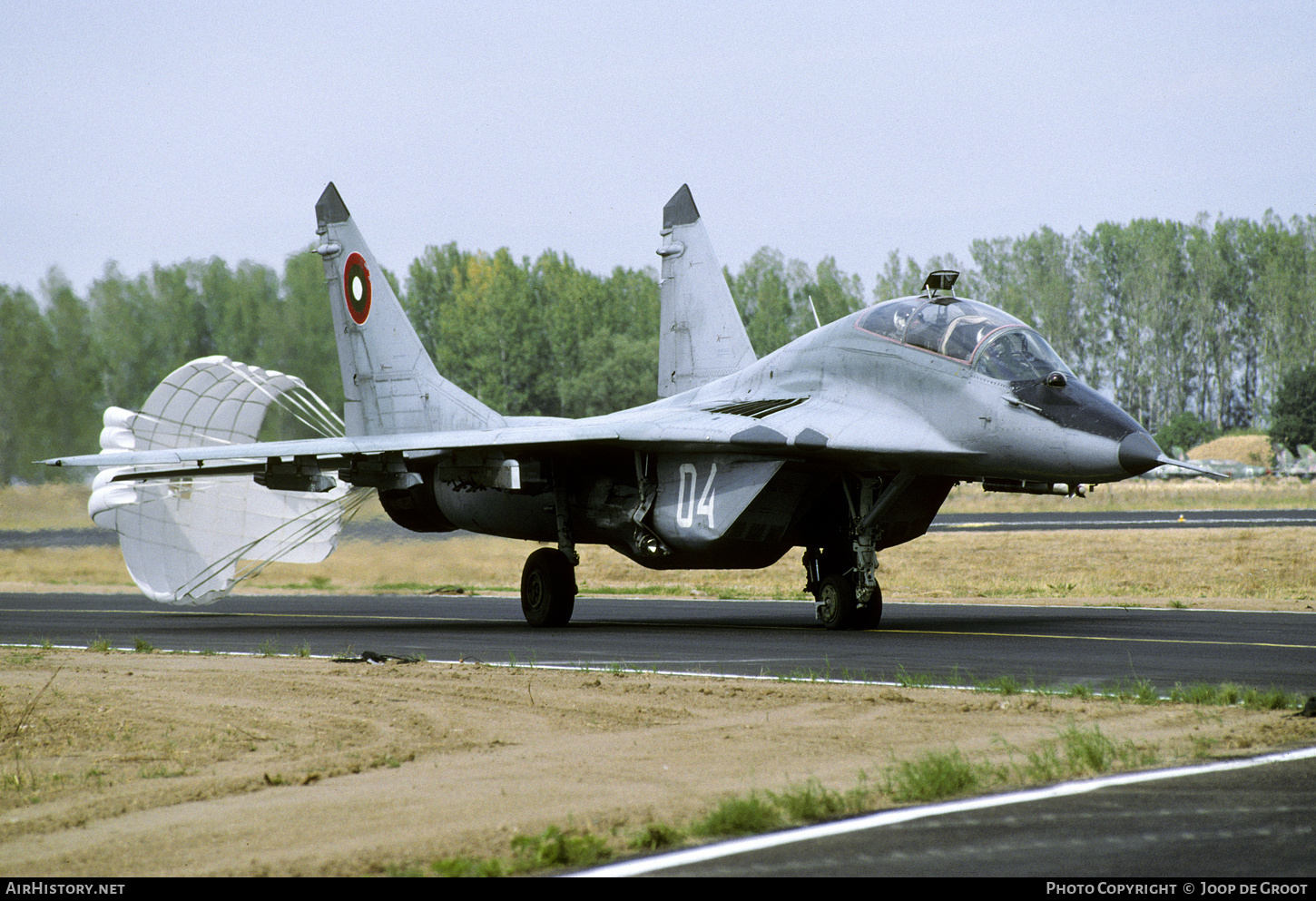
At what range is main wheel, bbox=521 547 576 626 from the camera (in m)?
19.1

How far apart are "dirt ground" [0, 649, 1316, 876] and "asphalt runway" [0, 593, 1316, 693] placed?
1.63 meters

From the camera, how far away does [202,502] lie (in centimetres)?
2511

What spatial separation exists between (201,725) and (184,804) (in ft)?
8.98

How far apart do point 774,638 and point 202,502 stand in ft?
44.5

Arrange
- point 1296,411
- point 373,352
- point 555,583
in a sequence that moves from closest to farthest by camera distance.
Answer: point 555,583 → point 373,352 → point 1296,411

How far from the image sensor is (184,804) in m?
6.79

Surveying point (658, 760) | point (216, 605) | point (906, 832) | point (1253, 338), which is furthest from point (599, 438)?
point (1253, 338)

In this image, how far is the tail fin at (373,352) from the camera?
2195 cm

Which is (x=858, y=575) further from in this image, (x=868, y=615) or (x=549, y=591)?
(x=549, y=591)

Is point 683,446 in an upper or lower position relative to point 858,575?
upper

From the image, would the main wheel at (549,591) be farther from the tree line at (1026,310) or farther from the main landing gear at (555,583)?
the tree line at (1026,310)

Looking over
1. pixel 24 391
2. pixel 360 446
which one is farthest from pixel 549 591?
pixel 24 391

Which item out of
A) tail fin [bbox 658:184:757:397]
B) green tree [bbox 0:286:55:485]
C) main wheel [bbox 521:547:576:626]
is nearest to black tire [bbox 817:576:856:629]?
main wheel [bbox 521:547:576:626]

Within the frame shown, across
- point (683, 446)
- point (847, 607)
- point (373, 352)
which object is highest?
point (373, 352)
